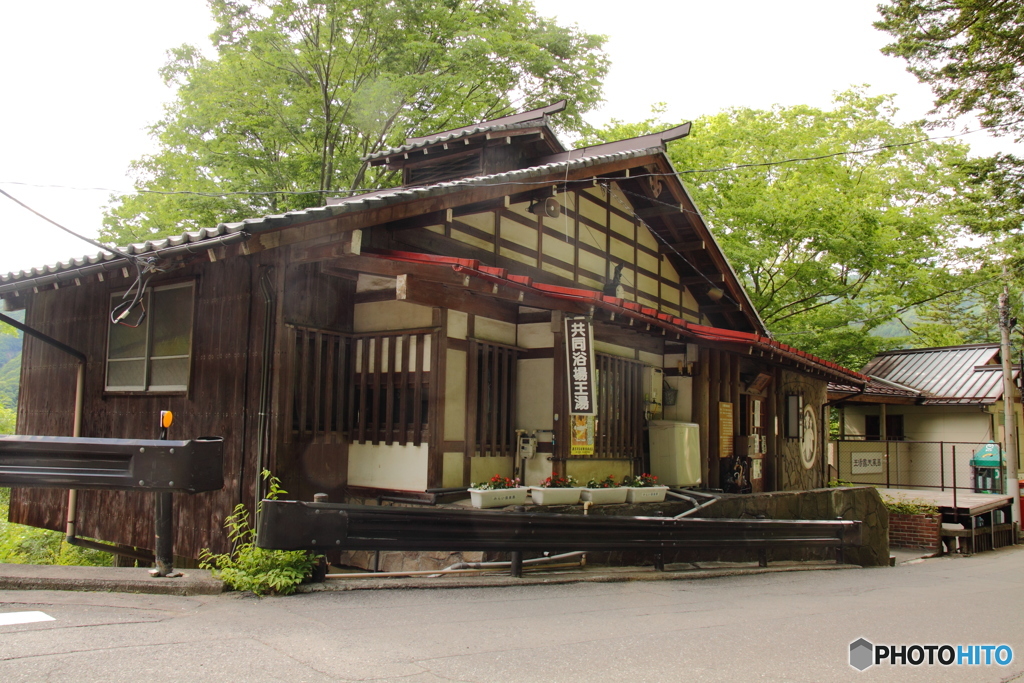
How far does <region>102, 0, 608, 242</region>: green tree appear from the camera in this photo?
19281 mm

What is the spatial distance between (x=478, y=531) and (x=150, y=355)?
16.6ft

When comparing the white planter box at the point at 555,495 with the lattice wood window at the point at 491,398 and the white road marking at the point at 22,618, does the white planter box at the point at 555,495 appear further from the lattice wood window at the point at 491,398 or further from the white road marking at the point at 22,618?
the white road marking at the point at 22,618

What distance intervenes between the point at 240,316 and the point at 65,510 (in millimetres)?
4820

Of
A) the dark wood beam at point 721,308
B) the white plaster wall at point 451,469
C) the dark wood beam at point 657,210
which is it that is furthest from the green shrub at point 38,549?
the dark wood beam at point 721,308

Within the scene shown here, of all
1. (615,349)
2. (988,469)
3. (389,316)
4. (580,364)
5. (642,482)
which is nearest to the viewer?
(389,316)

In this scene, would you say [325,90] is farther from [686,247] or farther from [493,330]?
[493,330]

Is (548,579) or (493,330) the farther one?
(493,330)

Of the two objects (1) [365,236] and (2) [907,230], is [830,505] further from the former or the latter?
(2) [907,230]

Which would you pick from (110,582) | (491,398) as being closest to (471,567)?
(491,398)

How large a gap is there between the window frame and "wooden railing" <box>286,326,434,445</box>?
52.0 inches

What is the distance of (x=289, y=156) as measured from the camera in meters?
21.3

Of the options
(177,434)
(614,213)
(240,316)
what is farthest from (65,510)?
(614,213)

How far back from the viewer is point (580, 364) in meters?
9.45

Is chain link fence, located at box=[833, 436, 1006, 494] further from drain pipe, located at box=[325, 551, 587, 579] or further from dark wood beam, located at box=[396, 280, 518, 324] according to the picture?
drain pipe, located at box=[325, 551, 587, 579]
